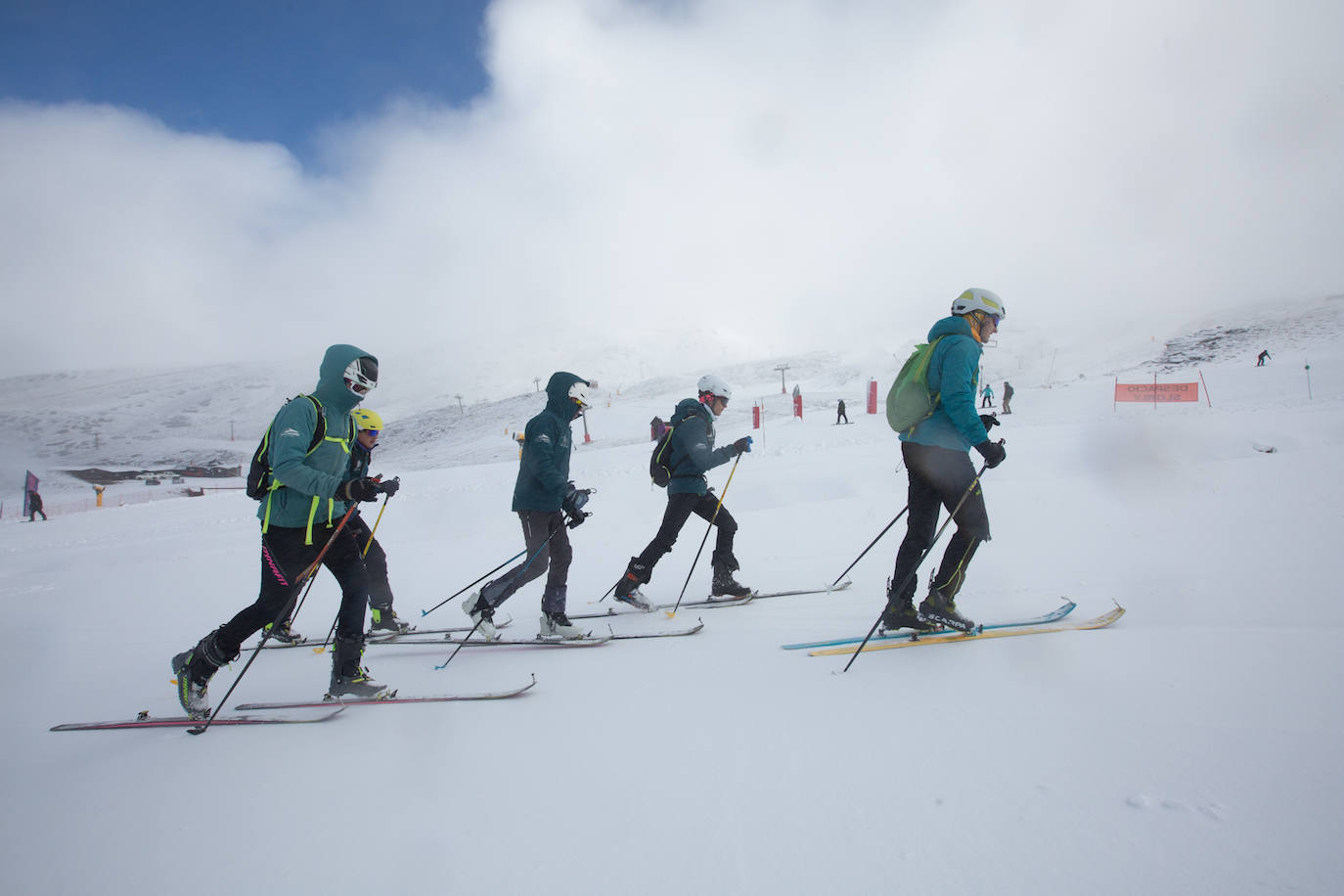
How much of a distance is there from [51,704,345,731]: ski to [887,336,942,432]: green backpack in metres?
3.61

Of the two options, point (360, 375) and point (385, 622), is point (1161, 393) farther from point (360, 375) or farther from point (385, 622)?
point (360, 375)

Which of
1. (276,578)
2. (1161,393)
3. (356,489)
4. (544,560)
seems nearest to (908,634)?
(544,560)

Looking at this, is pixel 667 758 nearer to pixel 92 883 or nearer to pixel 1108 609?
pixel 92 883

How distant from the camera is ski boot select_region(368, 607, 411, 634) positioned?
528 centimetres

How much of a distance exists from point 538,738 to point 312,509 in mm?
1767

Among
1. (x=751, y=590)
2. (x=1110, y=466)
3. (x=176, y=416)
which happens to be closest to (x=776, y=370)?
(x=1110, y=466)

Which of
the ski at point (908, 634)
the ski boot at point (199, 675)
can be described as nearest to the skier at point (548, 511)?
the ski boot at point (199, 675)

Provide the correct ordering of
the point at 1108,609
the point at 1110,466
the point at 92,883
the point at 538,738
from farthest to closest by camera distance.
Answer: the point at 1110,466, the point at 1108,609, the point at 538,738, the point at 92,883

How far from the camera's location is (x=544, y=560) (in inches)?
185

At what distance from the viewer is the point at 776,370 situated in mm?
67000

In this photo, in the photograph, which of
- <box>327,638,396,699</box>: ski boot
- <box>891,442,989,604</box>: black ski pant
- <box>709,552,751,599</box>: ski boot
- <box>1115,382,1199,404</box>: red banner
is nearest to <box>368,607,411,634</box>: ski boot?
<box>327,638,396,699</box>: ski boot

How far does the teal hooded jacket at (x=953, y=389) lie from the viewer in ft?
11.6

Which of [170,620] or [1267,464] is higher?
[1267,464]

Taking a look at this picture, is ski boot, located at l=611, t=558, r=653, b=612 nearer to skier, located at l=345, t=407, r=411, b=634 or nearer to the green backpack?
skier, located at l=345, t=407, r=411, b=634
